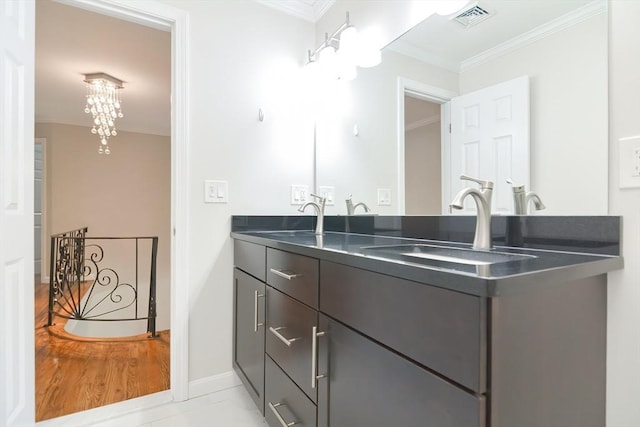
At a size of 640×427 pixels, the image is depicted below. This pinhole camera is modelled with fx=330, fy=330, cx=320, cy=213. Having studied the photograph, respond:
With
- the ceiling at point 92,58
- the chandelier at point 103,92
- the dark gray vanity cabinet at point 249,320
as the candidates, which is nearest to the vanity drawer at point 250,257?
the dark gray vanity cabinet at point 249,320

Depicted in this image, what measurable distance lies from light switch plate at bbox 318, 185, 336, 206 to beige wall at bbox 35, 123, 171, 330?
4.10 m

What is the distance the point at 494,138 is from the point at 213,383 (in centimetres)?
186

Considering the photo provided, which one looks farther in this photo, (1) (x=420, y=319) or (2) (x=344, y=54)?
(2) (x=344, y=54)

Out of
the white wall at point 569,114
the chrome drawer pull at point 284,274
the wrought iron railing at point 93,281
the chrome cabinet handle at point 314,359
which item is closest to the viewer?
the white wall at point 569,114

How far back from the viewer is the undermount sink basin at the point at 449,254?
97 centimetres

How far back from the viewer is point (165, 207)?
6.14 m

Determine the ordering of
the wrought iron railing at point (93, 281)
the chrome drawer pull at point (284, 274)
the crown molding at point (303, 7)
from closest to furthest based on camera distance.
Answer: the chrome drawer pull at point (284, 274) < the crown molding at point (303, 7) < the wrought iron railing at point (93, 281)

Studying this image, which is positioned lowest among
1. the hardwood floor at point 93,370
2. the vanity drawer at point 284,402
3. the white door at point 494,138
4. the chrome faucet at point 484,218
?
the hardwood floor at point 93,370

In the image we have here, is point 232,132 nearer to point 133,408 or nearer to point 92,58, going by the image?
point 133,408

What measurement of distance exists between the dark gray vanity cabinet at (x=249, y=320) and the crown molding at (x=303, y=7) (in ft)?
4.95

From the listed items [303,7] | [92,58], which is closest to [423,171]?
[303,7]

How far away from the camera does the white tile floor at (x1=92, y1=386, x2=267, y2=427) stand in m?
1.57

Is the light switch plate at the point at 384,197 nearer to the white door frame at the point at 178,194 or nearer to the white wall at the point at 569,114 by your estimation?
the white wall at the point at 569,114
